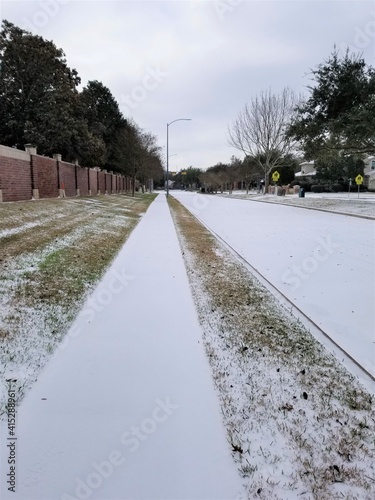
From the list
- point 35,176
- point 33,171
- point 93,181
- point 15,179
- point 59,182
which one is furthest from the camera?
point 93,181

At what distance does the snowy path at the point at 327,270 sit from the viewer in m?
4.00

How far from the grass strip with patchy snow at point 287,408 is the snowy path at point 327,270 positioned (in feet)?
1.74

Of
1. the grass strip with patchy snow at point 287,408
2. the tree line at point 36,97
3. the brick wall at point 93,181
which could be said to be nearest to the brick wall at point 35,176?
the brick wall at point 93,181

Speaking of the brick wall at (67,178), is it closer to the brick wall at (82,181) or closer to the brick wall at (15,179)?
the brick wall at (82,181)

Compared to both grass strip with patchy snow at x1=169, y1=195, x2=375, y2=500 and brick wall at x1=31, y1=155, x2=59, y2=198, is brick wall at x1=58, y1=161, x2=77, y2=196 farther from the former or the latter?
grass strip with patchy snow at x1=169, y1=195, x2=375, y2=500

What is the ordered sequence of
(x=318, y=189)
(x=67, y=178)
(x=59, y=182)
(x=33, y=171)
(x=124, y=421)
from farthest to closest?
(x=318, y=189)
(x=67, y=178)
(x=59, y=182)
(x=33, y=171)
(x=124, y=421)

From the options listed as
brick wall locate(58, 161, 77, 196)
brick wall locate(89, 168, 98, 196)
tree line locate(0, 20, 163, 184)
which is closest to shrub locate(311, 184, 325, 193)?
brick wall locate(89, 168, 98, 196)

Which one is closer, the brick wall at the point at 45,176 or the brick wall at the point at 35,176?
the brick wall at the point at 35,176

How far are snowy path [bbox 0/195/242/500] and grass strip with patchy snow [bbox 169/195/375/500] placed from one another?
15 centimetres

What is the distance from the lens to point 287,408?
2.50m

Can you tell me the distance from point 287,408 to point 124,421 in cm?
124

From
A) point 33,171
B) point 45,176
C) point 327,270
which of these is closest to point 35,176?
point 33,171

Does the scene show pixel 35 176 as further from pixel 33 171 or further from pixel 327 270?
pixel 327 270

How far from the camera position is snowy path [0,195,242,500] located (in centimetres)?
186
